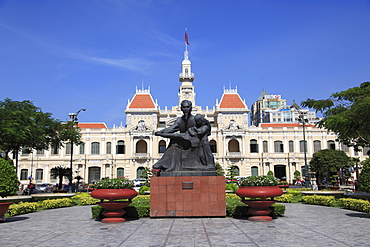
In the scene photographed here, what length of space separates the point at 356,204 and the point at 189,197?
26.1ft

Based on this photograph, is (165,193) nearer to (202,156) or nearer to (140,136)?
(202,156)

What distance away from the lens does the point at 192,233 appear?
866cm

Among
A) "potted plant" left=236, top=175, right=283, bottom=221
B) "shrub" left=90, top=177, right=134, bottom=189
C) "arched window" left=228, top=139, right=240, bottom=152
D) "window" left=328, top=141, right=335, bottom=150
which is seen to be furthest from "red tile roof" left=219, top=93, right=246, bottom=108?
"shrub" left=90, top=177, right=134, bottom=189

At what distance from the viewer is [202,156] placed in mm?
11961

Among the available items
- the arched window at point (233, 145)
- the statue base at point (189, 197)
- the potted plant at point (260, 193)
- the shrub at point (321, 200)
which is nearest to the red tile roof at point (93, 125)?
the arched window at point (233, 145)

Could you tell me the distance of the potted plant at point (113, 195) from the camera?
10.6 meters

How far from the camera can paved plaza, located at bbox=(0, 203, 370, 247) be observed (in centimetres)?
771

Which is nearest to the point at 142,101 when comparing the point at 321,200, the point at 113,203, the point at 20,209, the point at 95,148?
the point at 95,148

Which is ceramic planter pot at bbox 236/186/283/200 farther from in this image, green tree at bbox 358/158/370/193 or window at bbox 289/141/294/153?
window at bbox 289/141/294/153

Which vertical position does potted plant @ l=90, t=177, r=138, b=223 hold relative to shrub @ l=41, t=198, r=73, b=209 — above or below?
above

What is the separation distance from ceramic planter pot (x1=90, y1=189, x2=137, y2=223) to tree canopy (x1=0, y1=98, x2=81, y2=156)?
14.0 m

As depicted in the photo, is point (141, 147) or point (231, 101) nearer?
point (141, 147)

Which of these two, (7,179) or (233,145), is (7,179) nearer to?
(7,179)

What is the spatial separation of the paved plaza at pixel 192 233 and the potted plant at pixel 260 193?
17.3 inches
